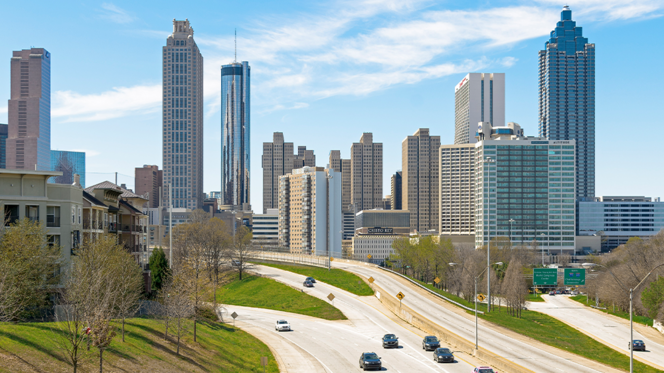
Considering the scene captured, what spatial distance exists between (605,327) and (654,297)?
29.5 feet

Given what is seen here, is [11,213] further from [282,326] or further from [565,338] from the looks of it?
[565,338]

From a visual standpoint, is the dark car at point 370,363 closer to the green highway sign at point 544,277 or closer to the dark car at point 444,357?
the dark car at point 444,357

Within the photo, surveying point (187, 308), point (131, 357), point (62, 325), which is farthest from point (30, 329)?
point (187, 308)

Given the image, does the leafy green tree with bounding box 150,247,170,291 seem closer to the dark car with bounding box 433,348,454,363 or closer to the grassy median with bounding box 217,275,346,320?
the grassy median with bounding box 217,275,346,320

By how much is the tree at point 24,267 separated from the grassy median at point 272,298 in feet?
120

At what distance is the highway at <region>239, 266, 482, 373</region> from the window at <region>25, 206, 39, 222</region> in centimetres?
2656

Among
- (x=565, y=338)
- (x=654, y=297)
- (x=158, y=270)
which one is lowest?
(x=565, y=338)

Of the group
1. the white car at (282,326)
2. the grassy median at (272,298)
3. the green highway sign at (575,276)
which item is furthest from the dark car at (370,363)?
the green highway sign at (575,276)

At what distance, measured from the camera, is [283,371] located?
1937 inches

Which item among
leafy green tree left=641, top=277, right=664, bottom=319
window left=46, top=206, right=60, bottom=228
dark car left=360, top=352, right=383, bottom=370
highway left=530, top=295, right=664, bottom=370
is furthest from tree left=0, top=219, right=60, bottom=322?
leafy green tree left=641, top=277, right=664, bottom=319

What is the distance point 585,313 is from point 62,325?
9370 cm

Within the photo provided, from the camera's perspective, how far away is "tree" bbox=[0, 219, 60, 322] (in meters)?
38.4

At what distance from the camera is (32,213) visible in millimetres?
55219

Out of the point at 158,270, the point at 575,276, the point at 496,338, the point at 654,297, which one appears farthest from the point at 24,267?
the point at 575,276
